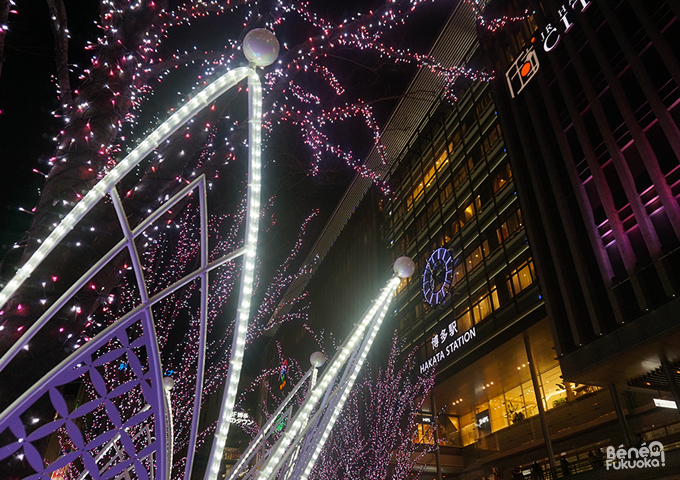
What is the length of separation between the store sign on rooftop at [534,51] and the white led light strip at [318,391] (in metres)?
21.6

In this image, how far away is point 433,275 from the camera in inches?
1099

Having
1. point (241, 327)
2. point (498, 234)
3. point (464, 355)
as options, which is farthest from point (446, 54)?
point (241, 327)

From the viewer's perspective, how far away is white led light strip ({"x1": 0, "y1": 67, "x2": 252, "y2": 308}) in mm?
2375

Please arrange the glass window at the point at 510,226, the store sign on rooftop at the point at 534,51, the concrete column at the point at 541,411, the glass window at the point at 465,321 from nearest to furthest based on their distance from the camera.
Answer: the concrete column at the point at 541,411, the store sign on rooftop at the point at 534,51, the glass window at the point at 510,226, the glass window at the point at 465,321

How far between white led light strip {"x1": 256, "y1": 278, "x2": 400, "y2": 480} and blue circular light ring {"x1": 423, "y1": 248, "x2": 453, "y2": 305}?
22.5 m

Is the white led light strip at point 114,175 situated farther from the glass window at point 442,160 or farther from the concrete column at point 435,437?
the glass window at point 442,160

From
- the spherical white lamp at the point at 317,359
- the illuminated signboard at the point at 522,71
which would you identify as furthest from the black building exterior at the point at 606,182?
the spherical white lamp at the point at 317,359

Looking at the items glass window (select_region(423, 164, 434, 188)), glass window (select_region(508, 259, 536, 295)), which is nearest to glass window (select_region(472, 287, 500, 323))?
glass window (select_region(508, 259, 536, 295))

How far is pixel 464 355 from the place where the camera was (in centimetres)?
2225

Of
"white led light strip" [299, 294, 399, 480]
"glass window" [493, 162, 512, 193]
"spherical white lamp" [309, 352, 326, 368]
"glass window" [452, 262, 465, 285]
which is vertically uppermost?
"glass window" [493, 162, 512, 193]

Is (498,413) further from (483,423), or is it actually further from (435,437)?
(435,437)

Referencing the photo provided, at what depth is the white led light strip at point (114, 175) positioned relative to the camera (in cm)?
238

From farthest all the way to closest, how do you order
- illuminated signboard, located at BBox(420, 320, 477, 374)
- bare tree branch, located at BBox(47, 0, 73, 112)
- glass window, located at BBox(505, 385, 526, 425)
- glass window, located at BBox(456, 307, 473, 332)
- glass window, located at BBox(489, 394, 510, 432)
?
glass window, located at BBox(489, 394, 510, 432) → glass window, located at BBox(505, 385, 526, 425) → glass window, located at BBox(456, 307, 473, 332) → illuminated signboard, located at BBox(420, 320, 477, 374) → bare tree branch, located at BBox(47, 0, 73, 112)

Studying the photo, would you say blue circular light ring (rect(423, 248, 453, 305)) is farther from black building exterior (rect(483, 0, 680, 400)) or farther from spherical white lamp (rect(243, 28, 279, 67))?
spherical white lamp (rect(243, 28, 279, 67))
